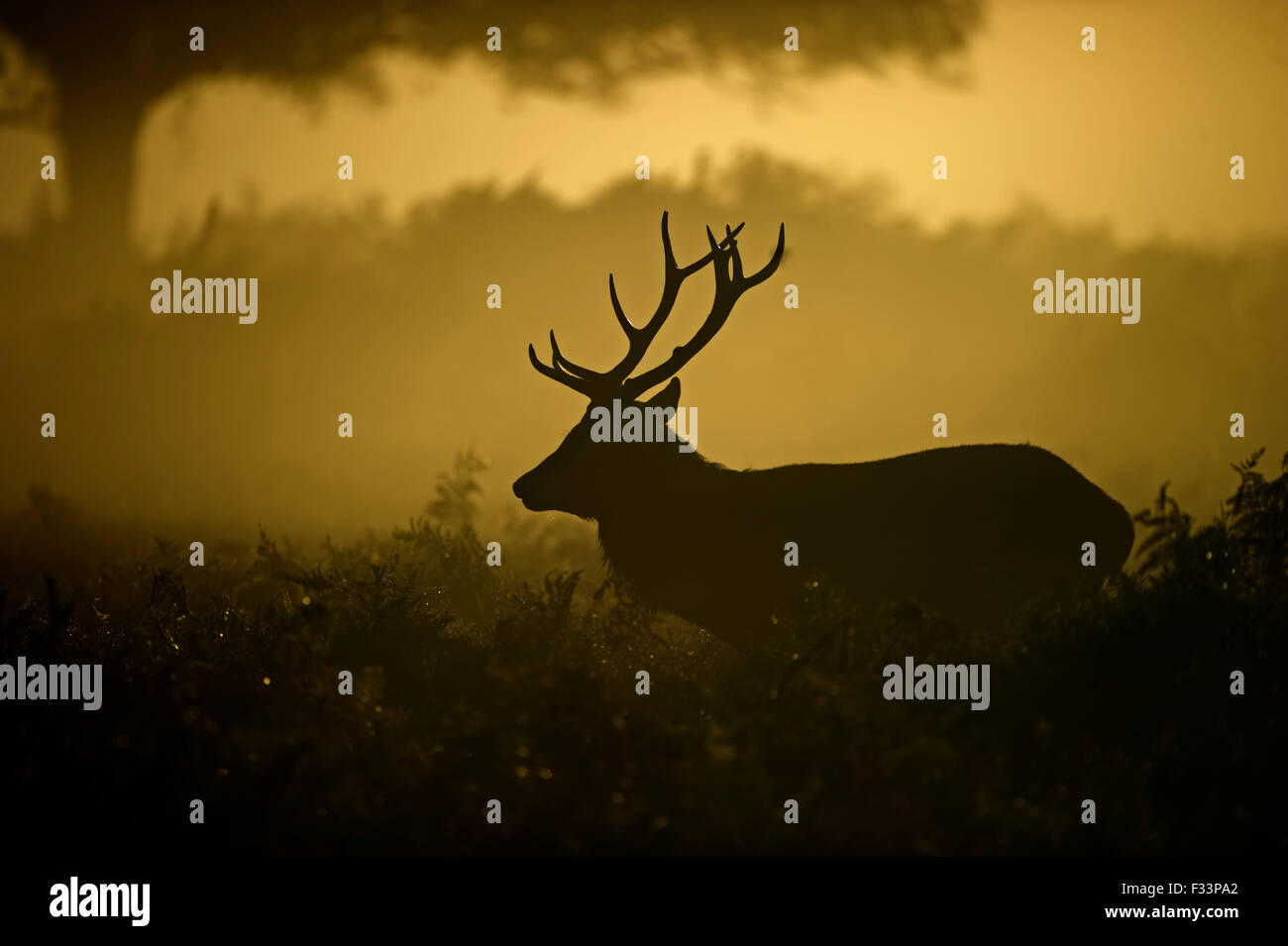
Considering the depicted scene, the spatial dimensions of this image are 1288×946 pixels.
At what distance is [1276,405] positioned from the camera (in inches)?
412

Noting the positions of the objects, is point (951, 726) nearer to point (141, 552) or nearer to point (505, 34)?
point (141, 552)

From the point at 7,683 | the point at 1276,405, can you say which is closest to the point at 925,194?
the point at 1276,405
